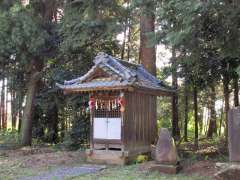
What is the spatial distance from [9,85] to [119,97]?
9116 millimetres

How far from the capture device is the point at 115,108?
Result: 41.3ft

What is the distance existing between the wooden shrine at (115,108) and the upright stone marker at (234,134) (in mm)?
3855

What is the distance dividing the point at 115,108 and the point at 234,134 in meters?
4.99

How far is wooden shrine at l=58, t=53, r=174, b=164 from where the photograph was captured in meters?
12.1

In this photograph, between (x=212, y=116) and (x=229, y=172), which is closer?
(x=229, y=172)

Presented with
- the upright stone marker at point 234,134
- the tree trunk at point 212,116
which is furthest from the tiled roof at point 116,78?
the tree trunk at point 212,116

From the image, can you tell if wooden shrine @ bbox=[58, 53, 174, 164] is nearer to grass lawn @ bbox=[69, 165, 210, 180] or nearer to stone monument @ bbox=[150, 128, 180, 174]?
grass lawn @ bbox=[69, 165, 210, 180]

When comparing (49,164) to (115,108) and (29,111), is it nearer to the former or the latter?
(115,108)

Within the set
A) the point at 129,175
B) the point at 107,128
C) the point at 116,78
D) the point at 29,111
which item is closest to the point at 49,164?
the point at 107,128

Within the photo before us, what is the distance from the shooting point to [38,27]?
1617 centimetres

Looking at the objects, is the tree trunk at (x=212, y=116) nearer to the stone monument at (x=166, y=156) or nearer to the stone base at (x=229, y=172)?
the stone monument at (x=166, y=156)

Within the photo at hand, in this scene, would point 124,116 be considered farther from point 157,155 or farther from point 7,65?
point 7,65

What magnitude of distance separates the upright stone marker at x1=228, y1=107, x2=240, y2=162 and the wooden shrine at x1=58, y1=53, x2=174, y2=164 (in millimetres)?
3855

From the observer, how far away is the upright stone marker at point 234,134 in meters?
8.50
